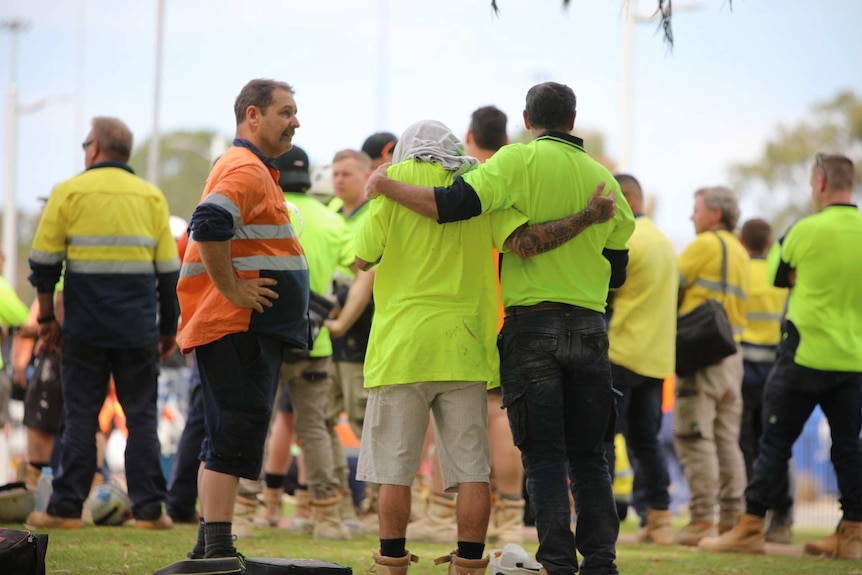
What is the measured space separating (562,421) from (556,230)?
0.90m

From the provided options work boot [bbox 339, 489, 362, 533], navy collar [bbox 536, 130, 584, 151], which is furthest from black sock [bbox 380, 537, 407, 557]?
work boot [bbox 339, 489, 362, 533]

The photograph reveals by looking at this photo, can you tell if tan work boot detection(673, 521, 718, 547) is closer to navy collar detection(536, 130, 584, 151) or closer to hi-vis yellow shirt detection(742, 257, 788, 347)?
hi-vis yellow shirt detection(742, 257, 788, 347)

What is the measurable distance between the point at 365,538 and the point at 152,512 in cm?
148

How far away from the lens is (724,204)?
31.4ft

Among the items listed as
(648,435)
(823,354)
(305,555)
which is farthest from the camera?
(648,435)

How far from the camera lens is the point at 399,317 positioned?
5785 millimetres

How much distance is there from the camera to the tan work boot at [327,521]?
8352 mm

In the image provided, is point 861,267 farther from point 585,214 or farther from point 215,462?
point 215,462

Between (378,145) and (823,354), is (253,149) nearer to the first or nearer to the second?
(378,145)

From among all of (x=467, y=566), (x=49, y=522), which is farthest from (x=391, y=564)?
(x=49, y=522)

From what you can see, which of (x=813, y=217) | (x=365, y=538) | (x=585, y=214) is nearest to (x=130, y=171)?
(x=365, y=538)

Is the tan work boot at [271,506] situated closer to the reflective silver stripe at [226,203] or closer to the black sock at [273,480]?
the black sock at [273,480]

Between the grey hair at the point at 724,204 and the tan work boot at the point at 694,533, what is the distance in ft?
7.57

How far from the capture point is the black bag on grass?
5098 mm
